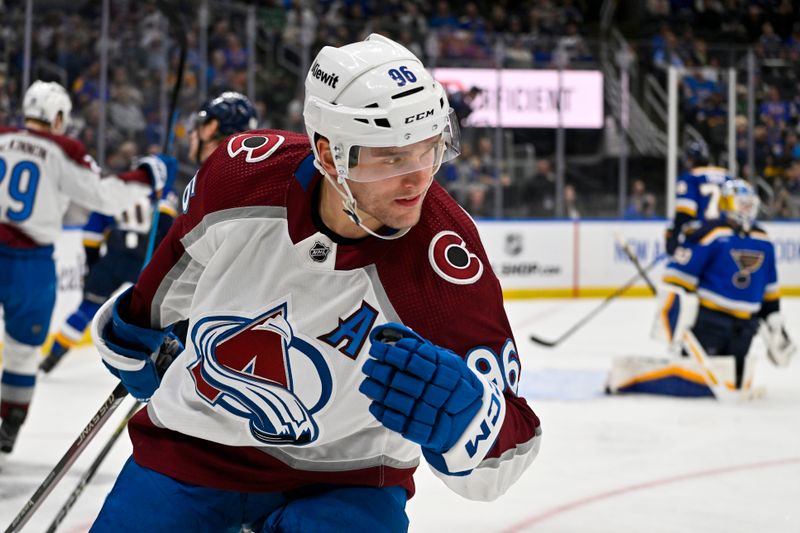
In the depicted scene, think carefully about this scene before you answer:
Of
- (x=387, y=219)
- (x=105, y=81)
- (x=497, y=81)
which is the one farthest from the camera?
(x=497, y=81)

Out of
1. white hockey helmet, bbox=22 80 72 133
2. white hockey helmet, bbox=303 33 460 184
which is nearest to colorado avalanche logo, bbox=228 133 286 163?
white hockey helmet, bbox=303 33 460 184

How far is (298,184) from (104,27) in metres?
5.94

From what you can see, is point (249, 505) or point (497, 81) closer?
point (249, 505)

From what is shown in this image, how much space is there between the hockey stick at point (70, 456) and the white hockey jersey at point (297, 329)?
0.46 meters

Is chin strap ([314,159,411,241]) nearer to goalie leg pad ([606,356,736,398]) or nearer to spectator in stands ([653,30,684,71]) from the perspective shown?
goalie leg pad ([606,356,736,398])

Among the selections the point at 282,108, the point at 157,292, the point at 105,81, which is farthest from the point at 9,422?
the point at 282,108

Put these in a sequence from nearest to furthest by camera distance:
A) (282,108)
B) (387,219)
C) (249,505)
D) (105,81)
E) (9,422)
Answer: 1. (387,219)
2. (249,505)
3. (9,422)
4. (105,81)
5. (282,108)

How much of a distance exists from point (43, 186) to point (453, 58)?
602cm

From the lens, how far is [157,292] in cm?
171

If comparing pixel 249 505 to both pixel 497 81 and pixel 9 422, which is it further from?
pixel 497 81

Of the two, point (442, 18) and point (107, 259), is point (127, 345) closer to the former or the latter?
point (107, 259)

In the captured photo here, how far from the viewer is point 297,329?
1.51 meters

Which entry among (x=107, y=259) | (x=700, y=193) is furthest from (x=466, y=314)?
(x=700, y=193)

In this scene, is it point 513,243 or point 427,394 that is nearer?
point 427,394
